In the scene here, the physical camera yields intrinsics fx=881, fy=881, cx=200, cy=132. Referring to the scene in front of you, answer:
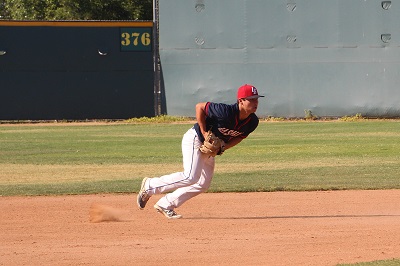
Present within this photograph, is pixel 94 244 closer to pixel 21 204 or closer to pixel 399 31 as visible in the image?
pixel 21 204

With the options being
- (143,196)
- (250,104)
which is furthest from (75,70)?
(250,104)

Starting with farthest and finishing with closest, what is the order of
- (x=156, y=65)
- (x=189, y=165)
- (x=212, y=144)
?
(x=156, y=65)
(x=189, y=165)
(x=212, y=144)

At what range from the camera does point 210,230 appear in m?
8.67

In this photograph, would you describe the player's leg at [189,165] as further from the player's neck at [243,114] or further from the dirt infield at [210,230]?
the player's neck at [243,114]

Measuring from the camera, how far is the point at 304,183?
12.9 m

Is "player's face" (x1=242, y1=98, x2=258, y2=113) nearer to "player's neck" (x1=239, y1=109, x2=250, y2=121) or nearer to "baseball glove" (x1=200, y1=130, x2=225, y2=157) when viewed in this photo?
"player's neck" (x1=239, y1=109, x2=250, y2=121)

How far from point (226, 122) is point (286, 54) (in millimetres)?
20266

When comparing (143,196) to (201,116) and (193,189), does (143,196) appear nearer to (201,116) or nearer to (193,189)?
(193,189)

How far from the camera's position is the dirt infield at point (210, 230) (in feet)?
23.8

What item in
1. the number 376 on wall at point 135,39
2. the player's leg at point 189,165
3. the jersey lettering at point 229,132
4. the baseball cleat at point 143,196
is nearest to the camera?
the jersey lettering at point 229,132

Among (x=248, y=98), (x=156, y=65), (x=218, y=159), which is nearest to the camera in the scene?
(x=248, y=98)

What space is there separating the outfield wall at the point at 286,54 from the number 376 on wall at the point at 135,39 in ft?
1.63

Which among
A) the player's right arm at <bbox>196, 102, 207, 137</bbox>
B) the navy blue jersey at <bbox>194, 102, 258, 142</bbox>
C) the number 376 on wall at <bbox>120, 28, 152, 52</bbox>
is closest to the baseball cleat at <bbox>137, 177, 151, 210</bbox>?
the navy blue jersey at <bbox>194, 102, 258, 142</bbox>

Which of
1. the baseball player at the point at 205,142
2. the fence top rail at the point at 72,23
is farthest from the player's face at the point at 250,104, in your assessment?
the fence top rail at the point at 72,23
